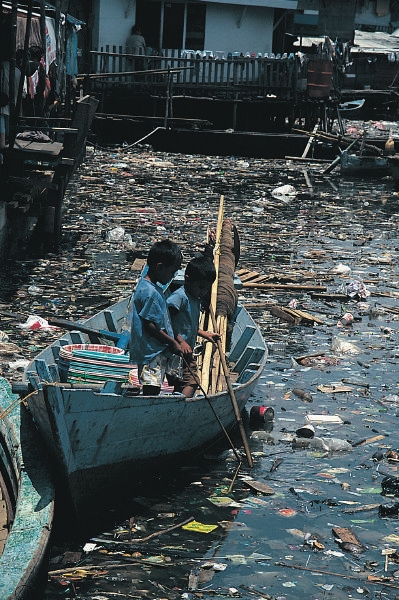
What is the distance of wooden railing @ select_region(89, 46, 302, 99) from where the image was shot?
27.3m

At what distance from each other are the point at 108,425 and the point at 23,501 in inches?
27.5

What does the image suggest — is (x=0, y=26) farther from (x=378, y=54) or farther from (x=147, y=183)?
(x=378, y=54)

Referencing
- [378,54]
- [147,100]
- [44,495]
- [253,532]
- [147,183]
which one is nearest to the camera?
[44,495]

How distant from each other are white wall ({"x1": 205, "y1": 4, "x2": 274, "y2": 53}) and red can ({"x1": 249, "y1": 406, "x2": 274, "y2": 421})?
78.5 feet

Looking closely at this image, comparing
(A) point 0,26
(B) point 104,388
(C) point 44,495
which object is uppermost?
(A) point 0,26

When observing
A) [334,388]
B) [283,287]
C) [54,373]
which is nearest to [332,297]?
[283,287]

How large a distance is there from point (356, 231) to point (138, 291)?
36.7ft

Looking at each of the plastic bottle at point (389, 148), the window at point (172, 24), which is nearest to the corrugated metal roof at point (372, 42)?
the window at point (172, 24)

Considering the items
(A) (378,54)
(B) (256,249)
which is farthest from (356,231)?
(A) (378,54)

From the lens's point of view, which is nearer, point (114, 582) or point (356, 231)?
point (114, 582)

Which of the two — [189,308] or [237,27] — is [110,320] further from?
[237,27]

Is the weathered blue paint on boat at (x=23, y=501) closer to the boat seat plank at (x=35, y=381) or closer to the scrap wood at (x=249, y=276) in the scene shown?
the boat seat plank at (x=35, y=381)

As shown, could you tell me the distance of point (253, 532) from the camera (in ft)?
19.8

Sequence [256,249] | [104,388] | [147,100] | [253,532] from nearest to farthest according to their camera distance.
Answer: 1. [104,388]
2. [253,532]
3. [256,249]
4. [147,100]
